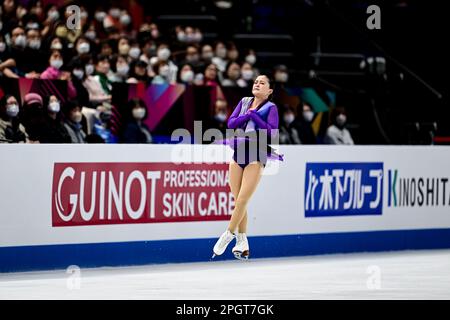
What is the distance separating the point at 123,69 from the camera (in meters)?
17.2

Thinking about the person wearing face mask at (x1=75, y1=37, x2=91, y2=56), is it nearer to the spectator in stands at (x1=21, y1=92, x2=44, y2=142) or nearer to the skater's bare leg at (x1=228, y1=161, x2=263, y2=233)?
the spectator in stands at (x1=21, y1=92, x2=44, y2=142)

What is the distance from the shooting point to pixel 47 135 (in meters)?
14.5

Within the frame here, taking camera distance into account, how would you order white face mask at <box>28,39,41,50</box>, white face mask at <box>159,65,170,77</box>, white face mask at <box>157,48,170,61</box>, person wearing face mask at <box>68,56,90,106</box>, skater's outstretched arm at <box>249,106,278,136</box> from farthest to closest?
white face mask at <box>157,48,170,61</box>, white face mask at <box>159,65,170,77</box>, white face mask at <box>28,39,41,50</box>, person wearing face mask at <box>68,56,90,106</box>, skater's outstretched arm at <box>249,106,278,136</box>

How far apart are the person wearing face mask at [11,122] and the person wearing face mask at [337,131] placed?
220 inches

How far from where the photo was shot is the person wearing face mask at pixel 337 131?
18.1 metres

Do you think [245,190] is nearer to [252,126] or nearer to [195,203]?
[252,126]

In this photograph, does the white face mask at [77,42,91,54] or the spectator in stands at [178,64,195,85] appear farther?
the spectator in stands at [178,64,195,85]

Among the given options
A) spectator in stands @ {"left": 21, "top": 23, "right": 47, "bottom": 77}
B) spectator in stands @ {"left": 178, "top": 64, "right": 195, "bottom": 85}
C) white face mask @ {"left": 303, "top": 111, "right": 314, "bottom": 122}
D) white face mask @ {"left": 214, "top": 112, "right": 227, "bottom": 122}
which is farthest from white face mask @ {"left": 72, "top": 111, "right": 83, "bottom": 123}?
white face mask @ {"left": 303, "top": 111, "right": 314, "bottom": 122}

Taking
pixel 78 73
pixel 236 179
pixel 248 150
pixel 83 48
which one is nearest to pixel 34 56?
pixel 78 73

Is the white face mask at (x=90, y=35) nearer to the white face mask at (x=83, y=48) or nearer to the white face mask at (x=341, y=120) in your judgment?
the white face mask at (x=83, y=48)

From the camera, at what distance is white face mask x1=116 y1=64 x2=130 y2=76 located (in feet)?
56.5

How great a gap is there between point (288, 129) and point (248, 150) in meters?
5.84

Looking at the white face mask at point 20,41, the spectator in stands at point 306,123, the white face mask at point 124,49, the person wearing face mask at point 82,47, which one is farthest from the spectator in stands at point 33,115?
the spectator in stands at point 306,123

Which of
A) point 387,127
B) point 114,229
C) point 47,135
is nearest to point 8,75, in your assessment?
point 47,135
